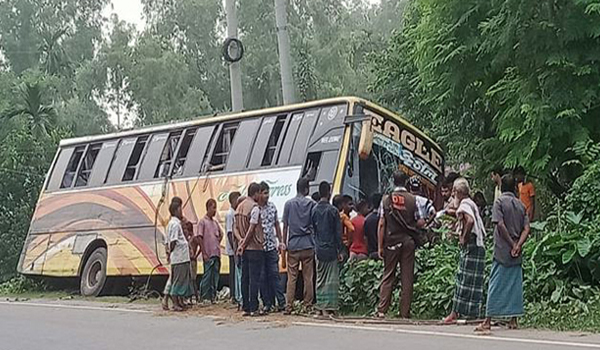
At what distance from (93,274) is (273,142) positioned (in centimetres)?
546

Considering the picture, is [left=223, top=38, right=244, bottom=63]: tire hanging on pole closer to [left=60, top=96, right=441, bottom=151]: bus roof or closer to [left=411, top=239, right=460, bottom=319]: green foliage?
[left=60, top=96, right=441, bottom=151]: bus roof

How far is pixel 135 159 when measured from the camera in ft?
61.4

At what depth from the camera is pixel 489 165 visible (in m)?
17.1

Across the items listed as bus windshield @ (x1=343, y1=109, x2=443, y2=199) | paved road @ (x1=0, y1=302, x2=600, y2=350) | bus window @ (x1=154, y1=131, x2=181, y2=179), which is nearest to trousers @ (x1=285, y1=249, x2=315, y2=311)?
paved road @ (x1=0, y1=302, x2=600, y2=350)

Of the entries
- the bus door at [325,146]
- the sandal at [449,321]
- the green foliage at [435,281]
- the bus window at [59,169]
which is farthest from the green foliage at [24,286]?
the sandal at [449,321]

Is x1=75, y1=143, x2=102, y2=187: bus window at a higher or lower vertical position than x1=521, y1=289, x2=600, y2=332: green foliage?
higher

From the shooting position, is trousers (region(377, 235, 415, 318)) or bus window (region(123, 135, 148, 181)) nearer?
trousers (region(377, 235, 415, 318))

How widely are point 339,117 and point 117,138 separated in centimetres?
634

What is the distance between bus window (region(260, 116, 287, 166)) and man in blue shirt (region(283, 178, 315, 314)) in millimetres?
3308

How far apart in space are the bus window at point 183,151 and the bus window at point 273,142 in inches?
88.7

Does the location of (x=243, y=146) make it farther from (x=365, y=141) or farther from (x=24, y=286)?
(x=24, y=286)

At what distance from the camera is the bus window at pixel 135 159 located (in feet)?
61.1

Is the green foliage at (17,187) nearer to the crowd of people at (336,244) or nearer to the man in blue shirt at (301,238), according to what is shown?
the crowd of people at (336,244)

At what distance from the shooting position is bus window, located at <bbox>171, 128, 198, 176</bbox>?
57.9ft
